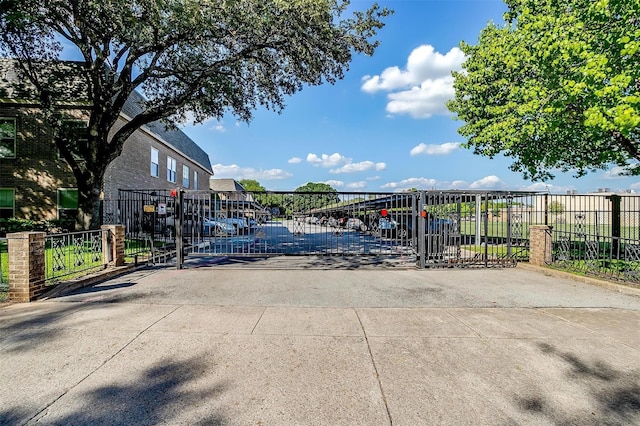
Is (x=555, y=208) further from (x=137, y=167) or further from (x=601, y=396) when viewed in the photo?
(x=137, y=167)

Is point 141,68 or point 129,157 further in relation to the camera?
point 129,157

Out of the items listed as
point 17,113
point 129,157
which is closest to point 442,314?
point 129,157

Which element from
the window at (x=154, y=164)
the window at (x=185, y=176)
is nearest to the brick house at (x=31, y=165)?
the window at (x=154, y=164)

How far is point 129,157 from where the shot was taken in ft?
58.0

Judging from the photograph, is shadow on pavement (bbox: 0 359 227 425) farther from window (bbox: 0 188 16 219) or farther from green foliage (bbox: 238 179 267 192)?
green foliage (bbox: 238 179 267 192)

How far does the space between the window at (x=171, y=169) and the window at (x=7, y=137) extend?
9435mm

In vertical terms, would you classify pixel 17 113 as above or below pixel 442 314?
above

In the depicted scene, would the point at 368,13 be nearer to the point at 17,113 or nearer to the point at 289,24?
the point at 289,24

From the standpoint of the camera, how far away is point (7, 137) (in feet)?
49.5

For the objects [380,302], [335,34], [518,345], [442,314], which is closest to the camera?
[518,345]

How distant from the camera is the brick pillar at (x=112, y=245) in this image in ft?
26.6

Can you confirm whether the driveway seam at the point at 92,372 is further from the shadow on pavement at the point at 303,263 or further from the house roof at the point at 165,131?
the house roof at the point at 165,131

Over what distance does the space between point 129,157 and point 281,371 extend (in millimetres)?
18599

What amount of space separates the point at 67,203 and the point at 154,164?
22.4ft
